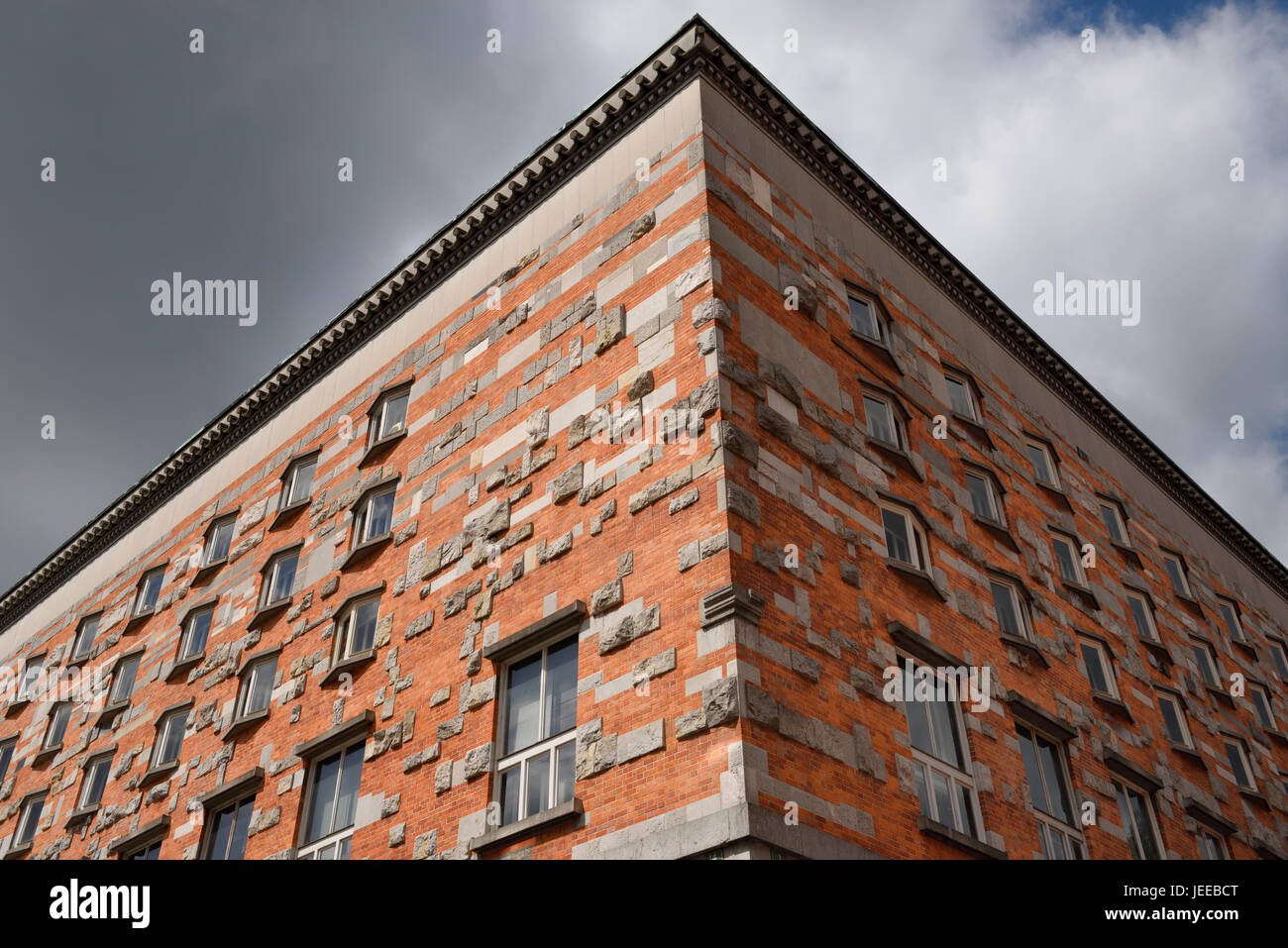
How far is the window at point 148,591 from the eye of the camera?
1040 inches

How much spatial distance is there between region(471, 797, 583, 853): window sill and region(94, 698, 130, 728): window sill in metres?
13.3

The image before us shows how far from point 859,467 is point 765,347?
2376 millimetres

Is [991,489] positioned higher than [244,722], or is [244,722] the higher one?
[991,489]

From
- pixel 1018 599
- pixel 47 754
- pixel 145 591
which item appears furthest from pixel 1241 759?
pixel 47 754

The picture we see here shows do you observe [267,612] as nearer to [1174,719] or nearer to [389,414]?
[389,414]

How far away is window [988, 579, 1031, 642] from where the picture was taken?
1848cm

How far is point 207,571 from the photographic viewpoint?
80.1 ft

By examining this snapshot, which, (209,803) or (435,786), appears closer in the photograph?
(435,786)

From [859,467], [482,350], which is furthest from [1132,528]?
[482,350]

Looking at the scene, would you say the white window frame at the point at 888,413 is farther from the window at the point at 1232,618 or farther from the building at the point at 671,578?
the window at the point at 1232,618

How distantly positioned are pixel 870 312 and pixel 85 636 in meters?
21.5

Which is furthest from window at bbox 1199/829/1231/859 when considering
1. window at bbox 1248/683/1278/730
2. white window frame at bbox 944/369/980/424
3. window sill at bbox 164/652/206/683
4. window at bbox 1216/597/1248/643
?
window sill at bbox 164/652/206/683
